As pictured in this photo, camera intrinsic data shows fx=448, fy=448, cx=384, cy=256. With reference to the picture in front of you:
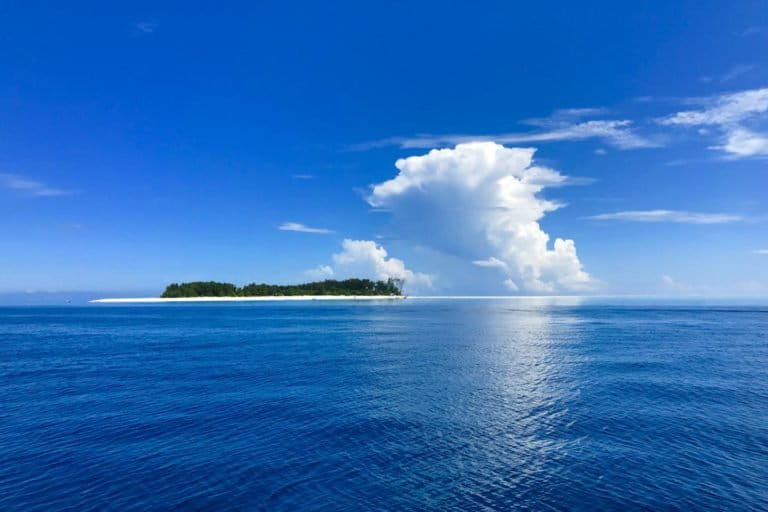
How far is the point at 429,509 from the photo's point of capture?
2000 cm

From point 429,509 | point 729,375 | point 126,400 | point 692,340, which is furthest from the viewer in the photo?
point 692,340

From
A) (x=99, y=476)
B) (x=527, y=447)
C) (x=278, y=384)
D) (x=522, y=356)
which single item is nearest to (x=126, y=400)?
(x=278, y=384)

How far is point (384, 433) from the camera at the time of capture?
29.7 metres

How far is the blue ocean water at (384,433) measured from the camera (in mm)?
21406

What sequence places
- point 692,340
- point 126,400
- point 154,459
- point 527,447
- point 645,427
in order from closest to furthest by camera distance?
1. point 154,459
2. point 527,447
3. point 645,427
4. point 126,400
5. point 692,340

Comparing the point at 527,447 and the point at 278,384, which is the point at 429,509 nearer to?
the point at 527,447

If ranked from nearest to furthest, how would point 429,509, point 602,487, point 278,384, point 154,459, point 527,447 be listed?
point 429,509, point 602,487, point 154,459, point 527,447, point 278,384

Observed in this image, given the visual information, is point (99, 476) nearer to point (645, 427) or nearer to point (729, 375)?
point (645, 427)

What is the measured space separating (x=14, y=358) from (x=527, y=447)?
67174mm

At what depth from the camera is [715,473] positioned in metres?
23.5

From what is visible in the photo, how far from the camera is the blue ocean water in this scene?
21.4 meters

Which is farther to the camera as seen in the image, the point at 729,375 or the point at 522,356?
the point at 522,356

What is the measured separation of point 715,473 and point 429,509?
622 inches

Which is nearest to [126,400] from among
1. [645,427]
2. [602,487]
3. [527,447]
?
[527,447]
